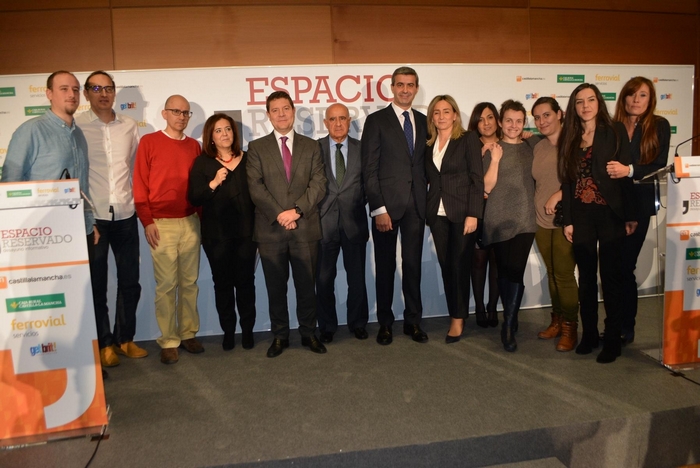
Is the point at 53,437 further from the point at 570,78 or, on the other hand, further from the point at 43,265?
the point at 570,78

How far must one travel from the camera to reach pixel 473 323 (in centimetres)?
404

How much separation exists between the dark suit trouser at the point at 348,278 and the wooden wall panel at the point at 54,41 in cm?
246

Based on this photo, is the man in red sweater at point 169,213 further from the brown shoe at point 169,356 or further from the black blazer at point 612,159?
the black blazer at point 612,159

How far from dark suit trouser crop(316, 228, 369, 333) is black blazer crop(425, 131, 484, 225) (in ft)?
2.47

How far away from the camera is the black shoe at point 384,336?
3574 mm

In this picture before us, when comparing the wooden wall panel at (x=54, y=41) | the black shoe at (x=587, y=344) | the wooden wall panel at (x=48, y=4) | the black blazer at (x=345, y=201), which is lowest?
the black shoe at (x=587, y=344)

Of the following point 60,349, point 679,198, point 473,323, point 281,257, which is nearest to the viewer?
point 60,349

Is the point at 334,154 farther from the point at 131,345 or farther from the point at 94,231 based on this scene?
the point at 131,345

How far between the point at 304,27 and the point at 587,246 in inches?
114

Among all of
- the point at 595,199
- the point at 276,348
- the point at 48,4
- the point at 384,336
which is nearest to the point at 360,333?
the point at 384,336

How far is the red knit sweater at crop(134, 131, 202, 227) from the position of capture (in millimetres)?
3402

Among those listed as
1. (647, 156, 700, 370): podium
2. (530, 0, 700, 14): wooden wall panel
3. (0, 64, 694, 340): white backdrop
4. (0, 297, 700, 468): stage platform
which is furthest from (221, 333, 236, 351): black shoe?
(530, 0, 700, 14): wooden wall panel

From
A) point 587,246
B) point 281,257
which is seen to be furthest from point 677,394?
point 281,257

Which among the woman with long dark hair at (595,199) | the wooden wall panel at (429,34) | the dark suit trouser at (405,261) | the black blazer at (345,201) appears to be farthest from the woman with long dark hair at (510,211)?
the wooden wall panel at (429,34)
